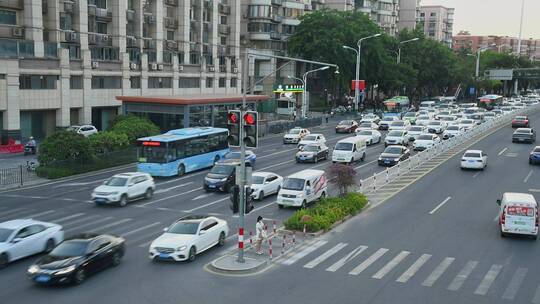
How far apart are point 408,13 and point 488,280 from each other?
531 feet

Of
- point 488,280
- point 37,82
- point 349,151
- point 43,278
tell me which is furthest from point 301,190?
point 37,82

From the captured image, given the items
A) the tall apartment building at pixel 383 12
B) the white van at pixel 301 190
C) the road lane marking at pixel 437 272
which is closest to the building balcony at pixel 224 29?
the tall apartment building at pixel 383 12

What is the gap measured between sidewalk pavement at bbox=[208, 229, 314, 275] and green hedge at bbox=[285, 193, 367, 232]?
470 millimetres

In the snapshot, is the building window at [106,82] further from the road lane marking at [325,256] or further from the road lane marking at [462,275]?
the road lane marking at [462,275]

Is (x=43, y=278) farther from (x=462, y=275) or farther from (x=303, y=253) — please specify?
(x=462, y=275)

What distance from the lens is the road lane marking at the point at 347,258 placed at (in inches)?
909

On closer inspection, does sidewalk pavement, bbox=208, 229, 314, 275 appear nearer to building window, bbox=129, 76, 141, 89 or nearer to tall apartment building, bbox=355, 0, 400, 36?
building window, bbox=129, 76, 141, 89

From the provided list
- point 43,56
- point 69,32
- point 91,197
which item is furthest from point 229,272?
point 69,32

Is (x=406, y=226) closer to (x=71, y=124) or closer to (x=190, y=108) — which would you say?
(x=190, y=108)

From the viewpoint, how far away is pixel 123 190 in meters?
34.5

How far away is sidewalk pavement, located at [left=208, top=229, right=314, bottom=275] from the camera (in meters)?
22.8

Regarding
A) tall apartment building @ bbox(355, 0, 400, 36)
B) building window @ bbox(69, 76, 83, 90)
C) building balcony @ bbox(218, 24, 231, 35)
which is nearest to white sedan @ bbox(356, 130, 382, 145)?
building window @ bbox(69, 76, 83, 90)

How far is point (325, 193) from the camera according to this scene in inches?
1428

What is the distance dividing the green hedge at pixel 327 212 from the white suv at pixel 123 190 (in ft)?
34.4
